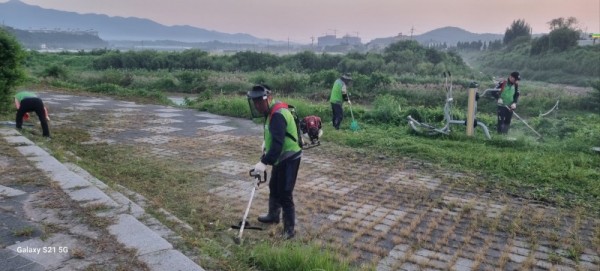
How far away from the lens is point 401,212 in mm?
5309

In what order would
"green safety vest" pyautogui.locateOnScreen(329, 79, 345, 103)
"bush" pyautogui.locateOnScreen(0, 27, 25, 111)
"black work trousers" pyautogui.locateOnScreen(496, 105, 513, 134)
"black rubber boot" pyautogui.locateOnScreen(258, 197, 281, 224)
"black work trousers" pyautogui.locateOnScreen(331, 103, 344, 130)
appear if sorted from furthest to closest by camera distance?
"black work trousers" pyautogui.locateOnScreen(331, 103, 344, 130), "green safety vest" pyautogui.locateOnScreen(329, 79, 345, 103), "bush" pyautogui.locateOnScreen(0, 27, 25, 111), "black work trousers" pyautogui.locateOnScreen(496, 105, 513, 134), "black rubber boot" pyautogui.locateOnScreen(258, 197, 281, 224)

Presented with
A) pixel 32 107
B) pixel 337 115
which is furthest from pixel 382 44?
pixel 32 107

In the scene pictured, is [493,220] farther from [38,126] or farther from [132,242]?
[38,126]

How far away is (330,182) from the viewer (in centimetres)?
660

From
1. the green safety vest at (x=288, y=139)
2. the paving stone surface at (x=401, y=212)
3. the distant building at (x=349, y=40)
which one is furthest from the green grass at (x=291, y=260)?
the distant building at (x=349, y=40)

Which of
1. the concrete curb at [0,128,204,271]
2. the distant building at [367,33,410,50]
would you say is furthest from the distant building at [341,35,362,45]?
the concrete curb at [0,128,204,271]

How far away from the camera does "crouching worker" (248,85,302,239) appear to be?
165 inches

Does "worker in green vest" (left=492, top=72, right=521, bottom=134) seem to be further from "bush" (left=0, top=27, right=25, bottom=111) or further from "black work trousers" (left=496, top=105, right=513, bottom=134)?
"bush" (left=0, top=27, right=25, bottom=111)

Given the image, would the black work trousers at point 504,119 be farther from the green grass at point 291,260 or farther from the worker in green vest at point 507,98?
the green grass at point 291,260

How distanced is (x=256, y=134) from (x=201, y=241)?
674 centimetres

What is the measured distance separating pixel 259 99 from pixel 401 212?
2.36 metres

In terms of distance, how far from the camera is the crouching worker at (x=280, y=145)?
13.8ft

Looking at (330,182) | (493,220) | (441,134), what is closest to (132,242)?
(330,182)

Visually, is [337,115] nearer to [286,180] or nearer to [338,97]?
[338,97]
